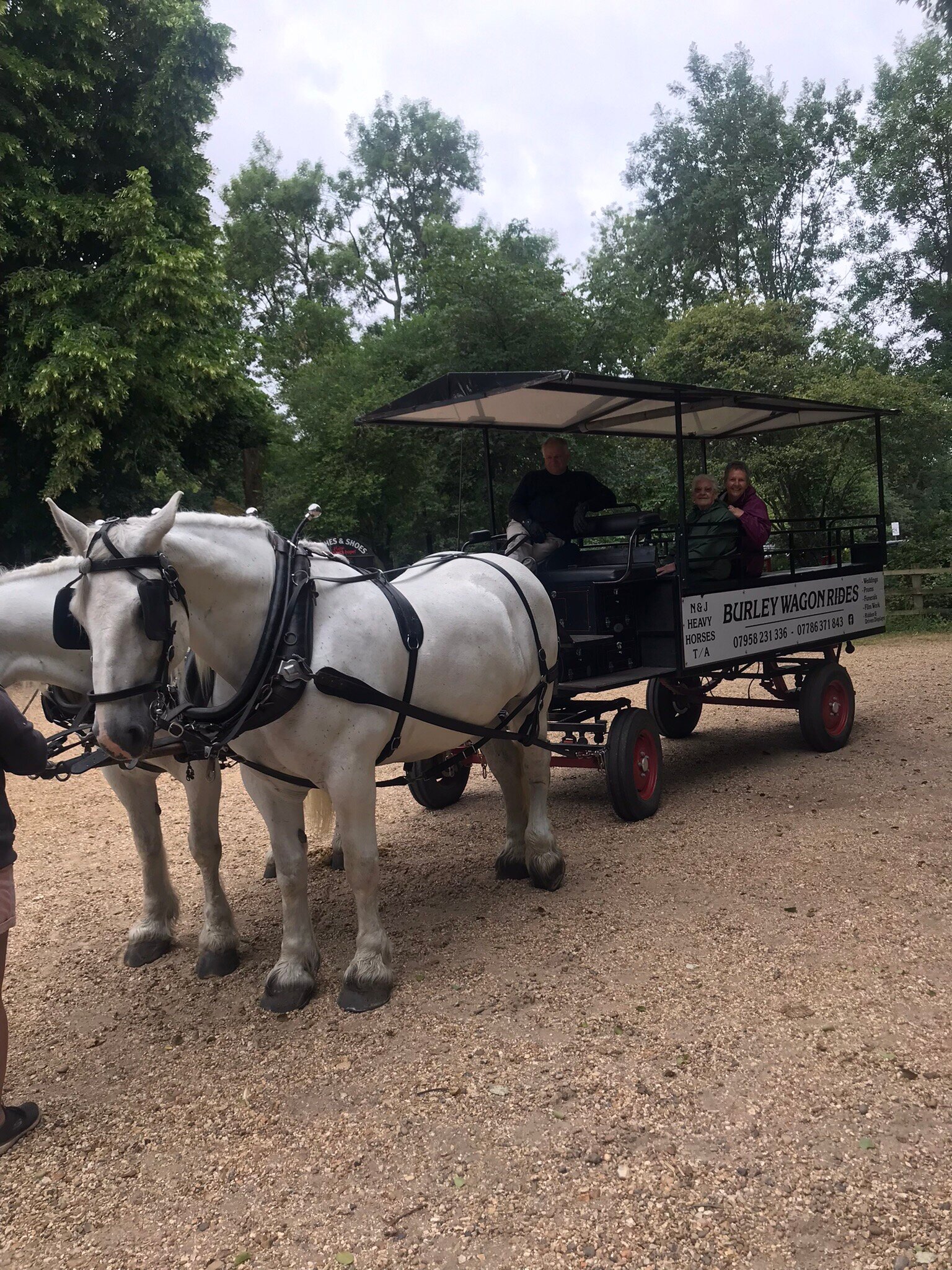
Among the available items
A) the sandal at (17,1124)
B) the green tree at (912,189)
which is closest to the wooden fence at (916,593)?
the green tree at (912,189)

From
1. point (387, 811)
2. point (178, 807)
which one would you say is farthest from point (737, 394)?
point (178, 807)

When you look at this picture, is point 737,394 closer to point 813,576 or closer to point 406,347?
point 813,576

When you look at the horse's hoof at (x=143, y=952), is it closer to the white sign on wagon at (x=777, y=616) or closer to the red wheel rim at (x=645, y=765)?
the red wheel rim at (x=645, y=765)

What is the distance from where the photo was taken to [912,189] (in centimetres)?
2072

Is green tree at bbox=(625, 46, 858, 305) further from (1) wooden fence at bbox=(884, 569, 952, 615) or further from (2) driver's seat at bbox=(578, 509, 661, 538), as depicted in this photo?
(2) driver's seat at bbox=(578, 509, 661, 538)

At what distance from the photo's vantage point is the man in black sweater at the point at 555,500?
6.34 meters

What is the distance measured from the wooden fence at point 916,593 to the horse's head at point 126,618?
14.9 metres

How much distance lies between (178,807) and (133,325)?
365 inches

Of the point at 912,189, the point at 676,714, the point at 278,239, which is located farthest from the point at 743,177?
the point at 676,714

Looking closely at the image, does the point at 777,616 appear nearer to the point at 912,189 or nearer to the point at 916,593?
the point at 916,593

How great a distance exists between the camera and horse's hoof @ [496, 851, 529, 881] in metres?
4.80

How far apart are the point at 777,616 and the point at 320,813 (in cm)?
399

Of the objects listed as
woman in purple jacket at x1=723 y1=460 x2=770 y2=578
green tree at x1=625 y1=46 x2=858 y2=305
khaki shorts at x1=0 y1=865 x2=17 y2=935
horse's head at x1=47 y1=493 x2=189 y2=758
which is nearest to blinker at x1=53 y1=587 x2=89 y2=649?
horse's head at x1=47 y1=493 x2=189 y2=758

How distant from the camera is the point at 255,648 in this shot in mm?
3223
